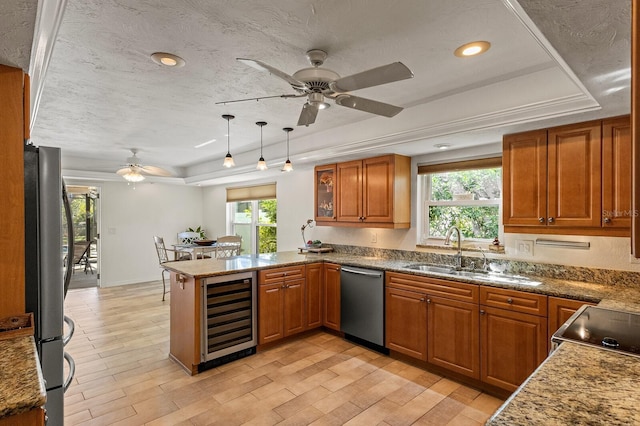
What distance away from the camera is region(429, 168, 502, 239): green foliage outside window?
3.41m

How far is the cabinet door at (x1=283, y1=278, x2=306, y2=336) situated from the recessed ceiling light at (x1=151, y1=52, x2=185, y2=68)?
229cm

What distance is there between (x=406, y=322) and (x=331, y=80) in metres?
2.29

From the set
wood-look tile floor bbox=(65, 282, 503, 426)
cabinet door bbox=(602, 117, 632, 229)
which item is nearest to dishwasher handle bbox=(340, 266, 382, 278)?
wood-look tile floor bbox=(65, 282, 503, 426)

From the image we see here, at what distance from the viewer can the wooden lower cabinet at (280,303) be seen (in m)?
3.48

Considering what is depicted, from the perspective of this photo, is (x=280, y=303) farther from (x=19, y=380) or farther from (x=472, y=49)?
(x=472, y=49)

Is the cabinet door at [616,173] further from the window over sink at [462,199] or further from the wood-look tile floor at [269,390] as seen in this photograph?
the wood-look tile floor at [269,390]

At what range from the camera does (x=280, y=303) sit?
363cm

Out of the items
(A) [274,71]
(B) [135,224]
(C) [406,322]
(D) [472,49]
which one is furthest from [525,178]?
(B) [135,224]

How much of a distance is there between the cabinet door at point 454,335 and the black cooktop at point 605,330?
3.18 feet

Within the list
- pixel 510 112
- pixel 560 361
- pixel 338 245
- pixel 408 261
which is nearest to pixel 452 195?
pixel 408 261

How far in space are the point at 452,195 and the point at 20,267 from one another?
354 cm

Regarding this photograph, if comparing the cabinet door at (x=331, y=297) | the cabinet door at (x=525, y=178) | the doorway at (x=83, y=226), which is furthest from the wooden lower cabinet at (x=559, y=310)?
the doorway at (x=83, y=226)

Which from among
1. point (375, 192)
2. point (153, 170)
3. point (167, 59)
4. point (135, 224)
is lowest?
point (135, 224)

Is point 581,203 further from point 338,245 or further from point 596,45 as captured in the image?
point 338,245
